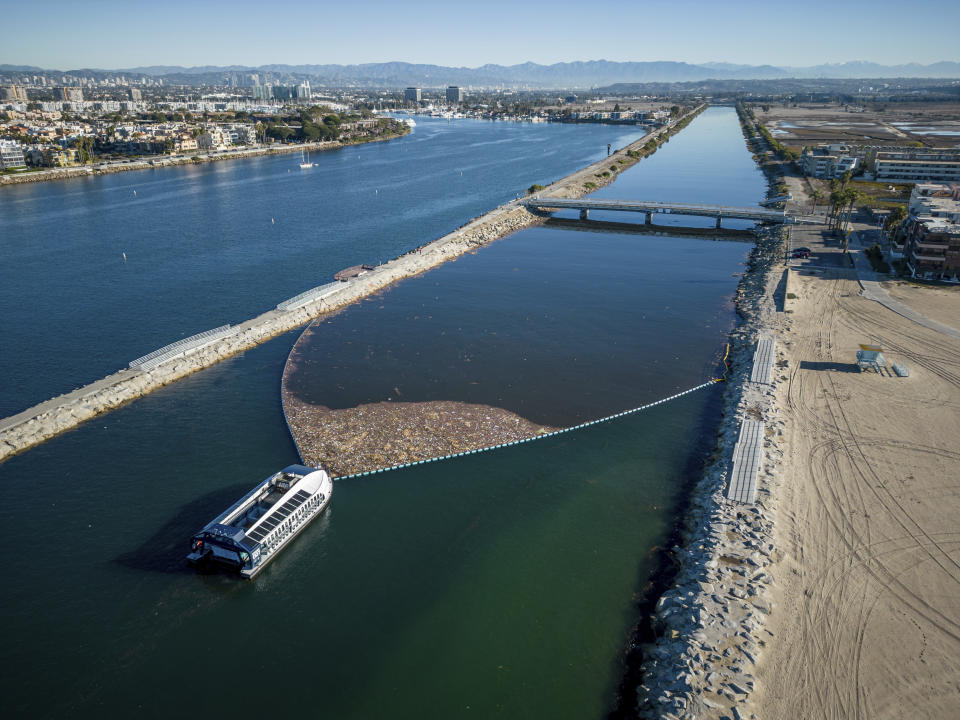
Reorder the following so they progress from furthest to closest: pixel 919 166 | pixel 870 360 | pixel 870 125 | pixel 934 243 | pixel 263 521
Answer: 1. pixel 870 125
2. pixel 919 166
3. pixel 934 243
4. pixel 870 360
5. pixel 263 521

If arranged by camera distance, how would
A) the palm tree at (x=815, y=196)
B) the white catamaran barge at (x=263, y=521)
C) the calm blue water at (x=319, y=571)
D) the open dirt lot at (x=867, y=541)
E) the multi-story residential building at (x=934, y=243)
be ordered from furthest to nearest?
the palm tree at (x=815, y=196), the multi-story residential building at (x=934, y=243), the white catamaran barge at (x=263, y=521), the calm blue water at (x=319, y=571), the open dirt lot at (x=867, y=541)

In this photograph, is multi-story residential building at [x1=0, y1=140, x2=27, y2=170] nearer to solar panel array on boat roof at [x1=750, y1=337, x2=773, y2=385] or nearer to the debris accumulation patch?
the debris accumulation patch

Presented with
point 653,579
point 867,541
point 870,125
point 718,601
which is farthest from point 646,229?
point 870,125

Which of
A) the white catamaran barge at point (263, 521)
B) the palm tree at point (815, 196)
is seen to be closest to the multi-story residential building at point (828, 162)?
the palm tree at point (815, 196)

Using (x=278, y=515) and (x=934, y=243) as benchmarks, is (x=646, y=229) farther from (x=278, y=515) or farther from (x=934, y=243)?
(x=278, y=515)

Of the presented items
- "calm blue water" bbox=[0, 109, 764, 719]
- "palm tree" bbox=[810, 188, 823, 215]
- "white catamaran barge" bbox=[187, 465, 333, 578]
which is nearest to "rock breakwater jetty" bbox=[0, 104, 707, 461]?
"calm blue water" bbox=[0, 109, 764, 719]

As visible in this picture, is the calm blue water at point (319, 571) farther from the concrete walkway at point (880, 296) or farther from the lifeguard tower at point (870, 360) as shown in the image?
the concrete walkway at point (880, 296)
